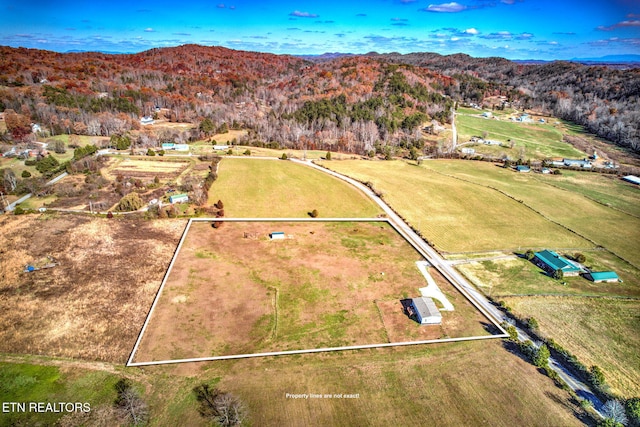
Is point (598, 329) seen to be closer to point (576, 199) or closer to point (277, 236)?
point (277, 236)

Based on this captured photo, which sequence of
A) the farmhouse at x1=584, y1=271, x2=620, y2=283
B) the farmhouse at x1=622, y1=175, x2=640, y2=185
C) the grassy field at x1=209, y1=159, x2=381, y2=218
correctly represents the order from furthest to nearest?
the farmhouse at x1=622, y1=175, x2=640, y2=185 < the grassy field at x1=209, y1=159, x2=381, y2=218 < the farmhouse at x1=584, y1=271, x2=620, y2=283

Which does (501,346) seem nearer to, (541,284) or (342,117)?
(541,284)

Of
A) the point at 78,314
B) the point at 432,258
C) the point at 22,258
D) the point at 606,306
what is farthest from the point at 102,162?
the point at 606,306

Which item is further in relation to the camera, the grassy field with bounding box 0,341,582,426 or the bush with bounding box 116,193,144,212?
the bush with bounding box 116,193,144,212

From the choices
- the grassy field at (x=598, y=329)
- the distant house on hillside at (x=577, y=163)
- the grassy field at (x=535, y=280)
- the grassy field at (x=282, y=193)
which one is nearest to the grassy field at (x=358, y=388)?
the grassy field at (x=598, y=329)

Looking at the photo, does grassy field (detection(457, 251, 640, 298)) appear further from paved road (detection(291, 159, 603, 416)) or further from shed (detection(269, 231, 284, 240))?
shed (detection(269, 231, 284, 240))

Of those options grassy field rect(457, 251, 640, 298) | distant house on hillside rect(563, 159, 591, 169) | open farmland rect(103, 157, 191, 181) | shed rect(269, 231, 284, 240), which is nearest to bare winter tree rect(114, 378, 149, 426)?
shed rect(269, 231, 284, 240)
